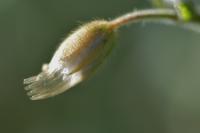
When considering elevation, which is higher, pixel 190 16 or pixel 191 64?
pixel 191 64

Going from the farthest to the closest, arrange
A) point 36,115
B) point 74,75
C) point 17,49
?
point 17,49
point 36,115
point 74,75

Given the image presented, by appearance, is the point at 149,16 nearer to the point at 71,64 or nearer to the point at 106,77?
the point at 71,64

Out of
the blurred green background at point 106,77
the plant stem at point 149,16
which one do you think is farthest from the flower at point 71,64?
the blurred green background at point 106,77

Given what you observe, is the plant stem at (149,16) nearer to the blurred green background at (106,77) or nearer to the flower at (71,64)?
the flower at (71,64)

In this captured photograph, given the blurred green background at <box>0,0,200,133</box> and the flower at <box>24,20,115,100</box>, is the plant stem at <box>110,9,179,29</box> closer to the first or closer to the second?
the flower at <box>24,20,115,100</box>

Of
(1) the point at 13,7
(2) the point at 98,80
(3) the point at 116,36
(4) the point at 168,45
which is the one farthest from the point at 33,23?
(3) the point at 116,36

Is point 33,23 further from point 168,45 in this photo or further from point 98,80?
point 168,45
